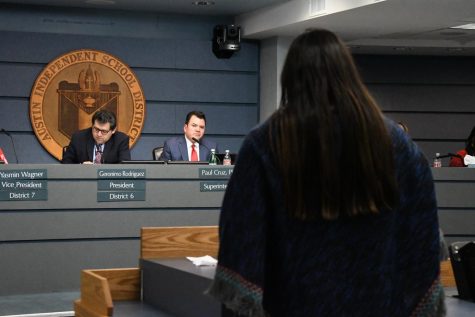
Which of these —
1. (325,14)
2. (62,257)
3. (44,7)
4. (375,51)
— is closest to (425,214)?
(62,257)

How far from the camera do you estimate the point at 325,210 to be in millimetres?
1802

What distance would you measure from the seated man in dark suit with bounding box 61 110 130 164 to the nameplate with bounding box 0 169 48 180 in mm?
551

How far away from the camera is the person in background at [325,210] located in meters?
1.80

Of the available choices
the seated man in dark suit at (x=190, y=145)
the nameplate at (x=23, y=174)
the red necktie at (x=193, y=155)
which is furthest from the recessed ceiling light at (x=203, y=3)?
the nameplate at (x=23, y=174)

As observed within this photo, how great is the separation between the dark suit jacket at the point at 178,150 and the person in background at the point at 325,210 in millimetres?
6366

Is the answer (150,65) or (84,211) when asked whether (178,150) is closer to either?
(84,211)

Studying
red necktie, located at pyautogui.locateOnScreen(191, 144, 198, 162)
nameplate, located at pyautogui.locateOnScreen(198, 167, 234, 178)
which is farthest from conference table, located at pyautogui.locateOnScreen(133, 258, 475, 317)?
red necktie, located at pyautogui.locateOnScreen(191, 144, 198, 162)

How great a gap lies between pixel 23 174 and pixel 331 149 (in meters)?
5.57

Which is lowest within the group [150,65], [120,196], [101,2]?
[120,196]

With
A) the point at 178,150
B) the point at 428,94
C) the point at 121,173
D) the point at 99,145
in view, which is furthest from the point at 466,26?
the point at 121,173

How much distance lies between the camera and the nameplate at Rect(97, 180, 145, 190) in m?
7.26

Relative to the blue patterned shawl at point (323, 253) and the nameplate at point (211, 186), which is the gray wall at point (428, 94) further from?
the blue patterned shawl at point (323, 253)

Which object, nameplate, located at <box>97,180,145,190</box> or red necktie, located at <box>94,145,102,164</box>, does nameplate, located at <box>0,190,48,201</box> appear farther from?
red necktie, located at <box>94,145,102,164</box>

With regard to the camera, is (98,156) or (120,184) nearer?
(120,184)
